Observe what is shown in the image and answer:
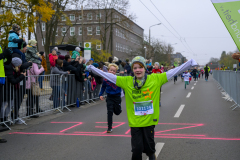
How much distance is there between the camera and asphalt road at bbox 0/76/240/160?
516 cm

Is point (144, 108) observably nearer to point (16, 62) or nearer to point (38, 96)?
point (16, 62)

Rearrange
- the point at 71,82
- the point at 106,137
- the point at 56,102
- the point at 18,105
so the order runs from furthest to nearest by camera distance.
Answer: the point at 71,82
the point at 56,102
the point at 18,105
the point at 106,137

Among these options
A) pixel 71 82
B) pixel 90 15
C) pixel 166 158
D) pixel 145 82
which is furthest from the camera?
pixel 90 15

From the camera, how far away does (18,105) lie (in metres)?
8.13

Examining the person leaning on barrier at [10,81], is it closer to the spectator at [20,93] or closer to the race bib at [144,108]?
the spectator at [20,93]

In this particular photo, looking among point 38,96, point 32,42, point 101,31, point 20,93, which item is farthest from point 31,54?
point 101,31

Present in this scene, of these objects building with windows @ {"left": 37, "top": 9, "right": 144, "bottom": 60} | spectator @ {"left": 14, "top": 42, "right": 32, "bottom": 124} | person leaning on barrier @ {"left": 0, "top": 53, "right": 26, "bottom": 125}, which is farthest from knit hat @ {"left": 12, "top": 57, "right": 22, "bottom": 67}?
building with windows @ {"left": 37, "top": 9, "right": 144, "bottom": 60}

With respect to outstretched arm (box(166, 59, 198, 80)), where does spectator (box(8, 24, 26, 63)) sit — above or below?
above

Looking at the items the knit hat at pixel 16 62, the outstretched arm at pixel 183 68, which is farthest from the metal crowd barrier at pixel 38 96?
the outstretched arm at pixel 183 68

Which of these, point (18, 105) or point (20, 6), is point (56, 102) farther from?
Answer: point (20, 6)

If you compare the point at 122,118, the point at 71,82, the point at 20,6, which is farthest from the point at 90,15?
the point at 122,118

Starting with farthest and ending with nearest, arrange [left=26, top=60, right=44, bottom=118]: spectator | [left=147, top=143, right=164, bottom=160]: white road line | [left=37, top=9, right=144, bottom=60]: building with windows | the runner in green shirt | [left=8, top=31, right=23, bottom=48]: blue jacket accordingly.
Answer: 1. [left=37, top=9, right=144, bottom=60]: building with windows
2. [left=26, top=60, right=44, bottom=118]: spectator
3. [left=8, top=31, right=23, bottom=48]: blue jacket
4. [left=147, top=143, right=164, bottom=160]: white road line
5. the runner in green shirt

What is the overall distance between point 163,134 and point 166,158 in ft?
6.20

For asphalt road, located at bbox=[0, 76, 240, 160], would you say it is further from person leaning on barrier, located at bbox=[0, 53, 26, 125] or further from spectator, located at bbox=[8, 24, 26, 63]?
spectator, located at bbox=[8, 24, 26, 63]
